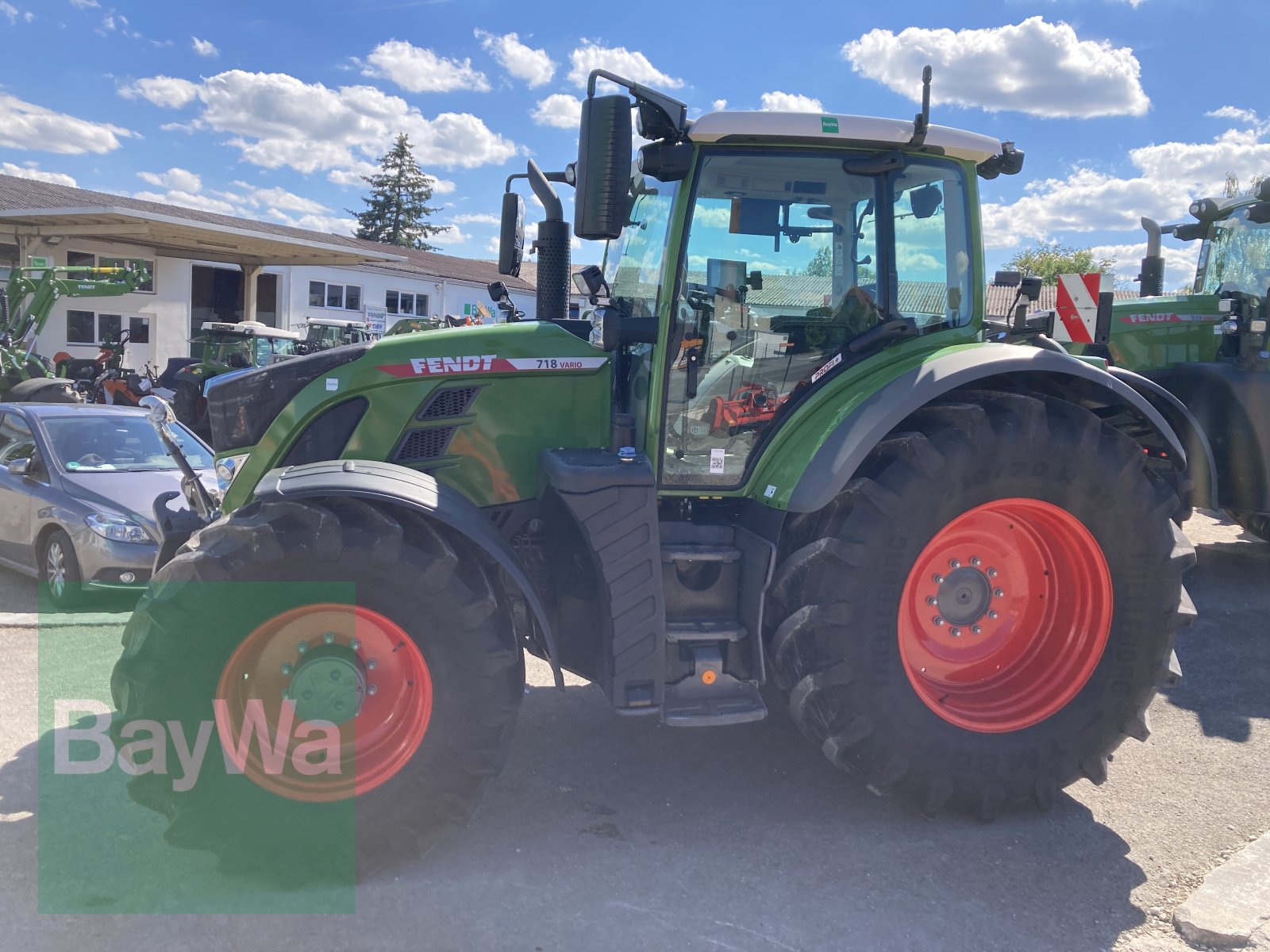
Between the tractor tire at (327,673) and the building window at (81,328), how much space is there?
2401 centimetres

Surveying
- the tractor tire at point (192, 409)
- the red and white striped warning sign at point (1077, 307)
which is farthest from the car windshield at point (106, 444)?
the red and white striped warning sign at point (1077, 307)

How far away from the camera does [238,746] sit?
339 cm

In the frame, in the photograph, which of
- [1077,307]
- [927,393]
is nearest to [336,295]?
[1077,307]

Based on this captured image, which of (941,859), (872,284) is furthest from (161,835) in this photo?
(872,284)

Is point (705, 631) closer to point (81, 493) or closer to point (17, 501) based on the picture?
point (81, 493)

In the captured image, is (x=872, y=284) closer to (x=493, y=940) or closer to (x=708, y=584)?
(x=708, y=584)

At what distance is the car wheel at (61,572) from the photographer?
6.87 meters

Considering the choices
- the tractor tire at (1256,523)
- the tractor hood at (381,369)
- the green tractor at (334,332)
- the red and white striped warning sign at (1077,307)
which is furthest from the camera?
the green tractor at (334,332)

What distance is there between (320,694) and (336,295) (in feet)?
99.1

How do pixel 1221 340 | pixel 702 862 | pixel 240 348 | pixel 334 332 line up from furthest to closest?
pixel 334 332
pixel 240 348
pixel 1221 340
pixel 702 862

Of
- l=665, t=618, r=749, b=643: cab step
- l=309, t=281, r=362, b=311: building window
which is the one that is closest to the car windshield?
l=665, t=618, r=749, b=643: cab step

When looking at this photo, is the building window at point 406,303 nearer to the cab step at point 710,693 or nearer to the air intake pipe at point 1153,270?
the air intake pipe at point 1153,270

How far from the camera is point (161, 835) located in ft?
12.1

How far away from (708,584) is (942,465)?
101 centimetres
